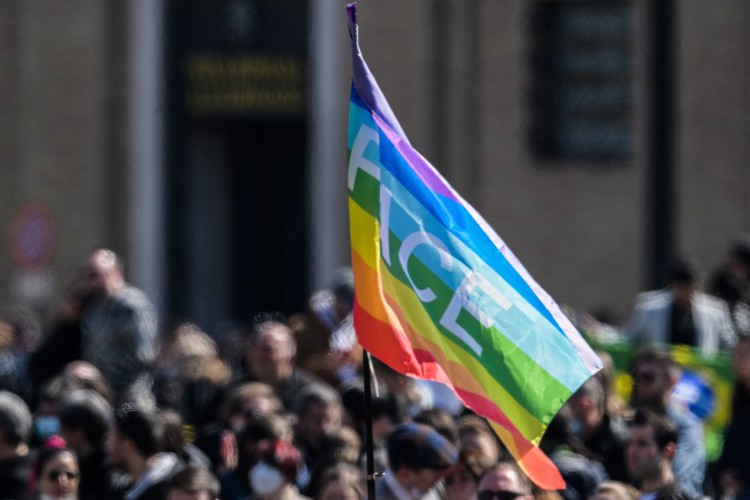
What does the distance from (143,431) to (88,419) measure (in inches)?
30.2

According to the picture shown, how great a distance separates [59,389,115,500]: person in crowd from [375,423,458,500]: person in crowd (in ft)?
5.55

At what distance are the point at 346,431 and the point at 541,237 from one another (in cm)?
1295

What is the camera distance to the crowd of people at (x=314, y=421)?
8297 millimetres

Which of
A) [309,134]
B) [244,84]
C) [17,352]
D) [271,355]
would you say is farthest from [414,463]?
[244,84]

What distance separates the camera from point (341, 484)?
8.14m

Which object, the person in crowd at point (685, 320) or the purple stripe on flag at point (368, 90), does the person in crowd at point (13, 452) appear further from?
the person in crowd at point (685, 320)

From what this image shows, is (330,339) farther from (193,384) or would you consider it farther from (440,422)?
(440,422)

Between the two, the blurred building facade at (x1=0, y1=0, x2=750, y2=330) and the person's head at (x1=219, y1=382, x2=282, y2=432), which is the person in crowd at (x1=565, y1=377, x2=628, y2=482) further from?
the blurred building facade at (x1=0, y1=0, x2=750, y2=330)

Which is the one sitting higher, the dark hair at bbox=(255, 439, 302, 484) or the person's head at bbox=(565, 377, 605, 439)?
the dark hair at bbox=(255, 439, 302, 484)

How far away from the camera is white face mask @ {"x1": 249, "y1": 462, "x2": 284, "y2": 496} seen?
27.2 ft

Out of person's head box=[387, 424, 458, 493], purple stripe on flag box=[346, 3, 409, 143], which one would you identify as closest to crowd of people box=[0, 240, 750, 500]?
person's head box=[387, 424, 458, 493]

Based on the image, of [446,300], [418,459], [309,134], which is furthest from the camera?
[309,134]

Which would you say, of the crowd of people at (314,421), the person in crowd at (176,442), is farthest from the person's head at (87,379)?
the person in crowd at (176,442)

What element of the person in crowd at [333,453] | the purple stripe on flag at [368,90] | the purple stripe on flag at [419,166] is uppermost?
the purple stripe on flag at [368,90]
